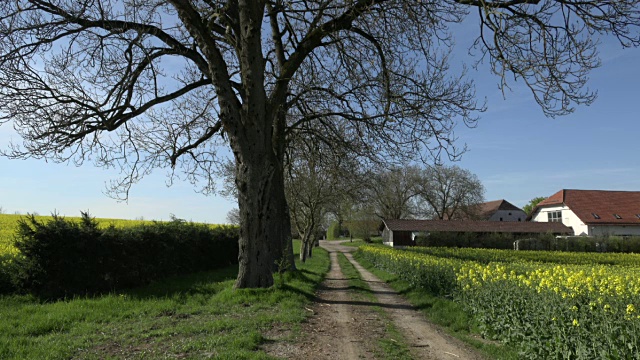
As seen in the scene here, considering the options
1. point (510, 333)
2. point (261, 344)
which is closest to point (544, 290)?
point (510, 333)

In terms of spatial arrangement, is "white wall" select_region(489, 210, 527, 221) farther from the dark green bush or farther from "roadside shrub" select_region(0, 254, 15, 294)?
"roadside shrub" select_region(0, 254, 15, 294)

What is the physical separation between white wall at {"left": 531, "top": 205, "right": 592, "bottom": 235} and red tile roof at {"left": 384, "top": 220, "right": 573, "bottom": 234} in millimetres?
863

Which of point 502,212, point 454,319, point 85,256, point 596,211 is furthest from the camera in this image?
point 502,212

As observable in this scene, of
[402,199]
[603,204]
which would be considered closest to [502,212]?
[402,199]

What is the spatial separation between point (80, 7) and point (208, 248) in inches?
510

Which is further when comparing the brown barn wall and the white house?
the brown barn wall

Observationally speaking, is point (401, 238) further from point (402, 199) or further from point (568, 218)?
point (568, 218)

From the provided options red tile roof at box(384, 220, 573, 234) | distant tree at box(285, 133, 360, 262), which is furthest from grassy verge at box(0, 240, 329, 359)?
red tile roof at box(384, 220, 573, 234)

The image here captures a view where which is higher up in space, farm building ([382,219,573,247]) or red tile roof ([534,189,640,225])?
red tile roof ([534,189,640,225])

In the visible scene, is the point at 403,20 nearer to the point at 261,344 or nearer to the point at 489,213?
the point at 261,344

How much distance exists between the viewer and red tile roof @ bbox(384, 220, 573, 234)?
53875mm

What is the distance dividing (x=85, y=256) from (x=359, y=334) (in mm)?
7837

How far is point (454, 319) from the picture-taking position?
9133 mm

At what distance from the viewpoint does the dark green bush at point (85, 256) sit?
34.7ft
